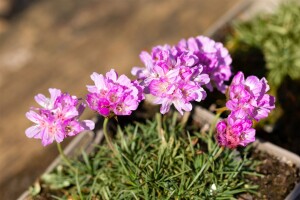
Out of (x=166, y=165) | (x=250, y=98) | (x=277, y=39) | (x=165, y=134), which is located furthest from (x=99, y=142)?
(x=277, y=39)

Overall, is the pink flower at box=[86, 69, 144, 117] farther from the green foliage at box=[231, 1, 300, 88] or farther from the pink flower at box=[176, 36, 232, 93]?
the green foliage at box=[231, 1, 300, 88]

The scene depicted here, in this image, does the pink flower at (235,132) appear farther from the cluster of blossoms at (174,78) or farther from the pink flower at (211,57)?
the pink flower at (211,57)

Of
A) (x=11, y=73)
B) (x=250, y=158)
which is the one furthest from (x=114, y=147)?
(x=11, y=73)

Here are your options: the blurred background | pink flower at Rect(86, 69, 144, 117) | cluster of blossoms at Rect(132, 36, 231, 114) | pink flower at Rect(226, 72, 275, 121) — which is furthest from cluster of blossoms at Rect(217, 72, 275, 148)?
the blurred background

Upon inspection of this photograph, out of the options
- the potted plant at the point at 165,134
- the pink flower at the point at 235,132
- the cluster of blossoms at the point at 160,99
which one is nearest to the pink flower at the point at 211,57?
the potted plant at the point at 165,134

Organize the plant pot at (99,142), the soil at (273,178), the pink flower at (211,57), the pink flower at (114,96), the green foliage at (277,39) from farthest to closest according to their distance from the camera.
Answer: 1. the green foliage at (277,39)
2. the plant pot at (99,142)
3. the soil at (273,178)
4. the pink flower at (211,57)
5. the pink flower at (114,96)

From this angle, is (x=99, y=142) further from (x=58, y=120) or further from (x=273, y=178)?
(x=273, y=178)

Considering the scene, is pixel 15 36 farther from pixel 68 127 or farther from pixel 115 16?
pixel 68 127
